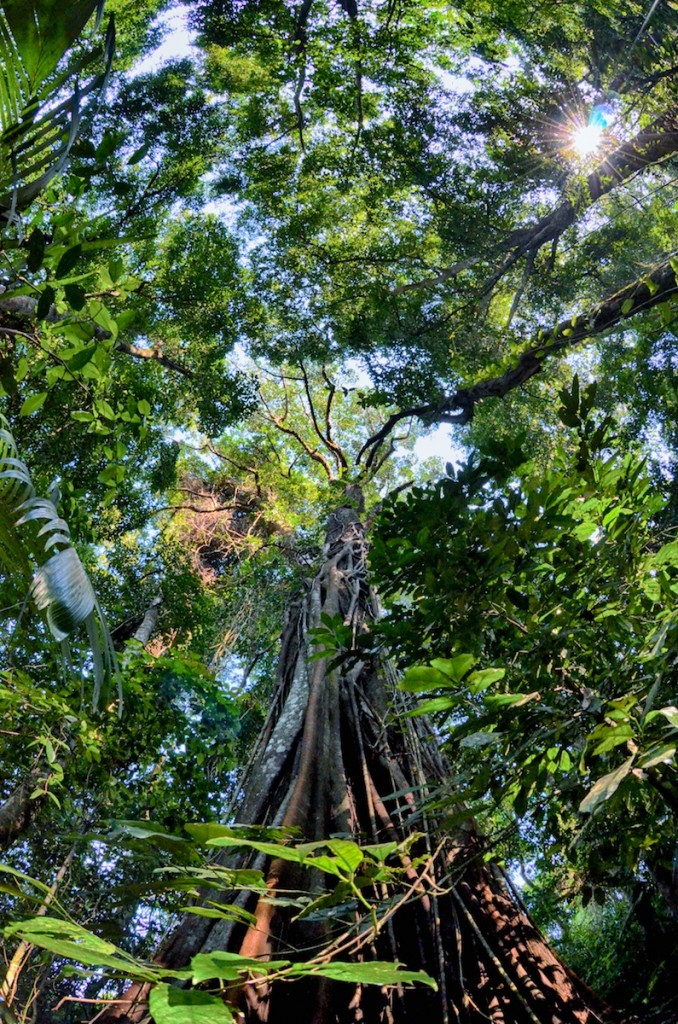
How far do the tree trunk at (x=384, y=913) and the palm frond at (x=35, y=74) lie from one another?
0.90m

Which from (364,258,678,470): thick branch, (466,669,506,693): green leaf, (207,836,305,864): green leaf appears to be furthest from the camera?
(364,258,678,470): thick branch

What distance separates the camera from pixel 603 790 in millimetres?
633

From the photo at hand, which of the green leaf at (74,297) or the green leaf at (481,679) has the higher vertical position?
the green leaf at (74,297)

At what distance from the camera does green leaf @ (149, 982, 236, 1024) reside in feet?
1.36

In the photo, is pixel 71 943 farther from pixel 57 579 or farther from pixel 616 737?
pixel 616 737

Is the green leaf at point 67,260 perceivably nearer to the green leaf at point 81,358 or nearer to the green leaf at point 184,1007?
the green leaf at point 81,358

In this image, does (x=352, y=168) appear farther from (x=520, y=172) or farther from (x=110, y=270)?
(x=110, y=270)

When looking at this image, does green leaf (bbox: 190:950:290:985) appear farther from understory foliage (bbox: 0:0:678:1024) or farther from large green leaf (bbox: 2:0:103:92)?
large green leaf (bbox: 2:0:103:92)

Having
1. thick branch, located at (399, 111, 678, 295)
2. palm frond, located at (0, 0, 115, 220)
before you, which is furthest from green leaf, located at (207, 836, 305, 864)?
thick branch, located at (399, 111, 678, 295)

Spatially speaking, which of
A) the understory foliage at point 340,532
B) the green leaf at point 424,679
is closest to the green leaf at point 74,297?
the understory foliage at point 340,532

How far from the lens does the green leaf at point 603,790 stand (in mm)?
611

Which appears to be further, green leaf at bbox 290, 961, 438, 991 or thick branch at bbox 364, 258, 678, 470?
thick branch at bbox 364, 258, 678, 470

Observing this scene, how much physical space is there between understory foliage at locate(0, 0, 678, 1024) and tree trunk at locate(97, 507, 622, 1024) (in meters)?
0.01

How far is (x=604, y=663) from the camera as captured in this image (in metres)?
1.30
